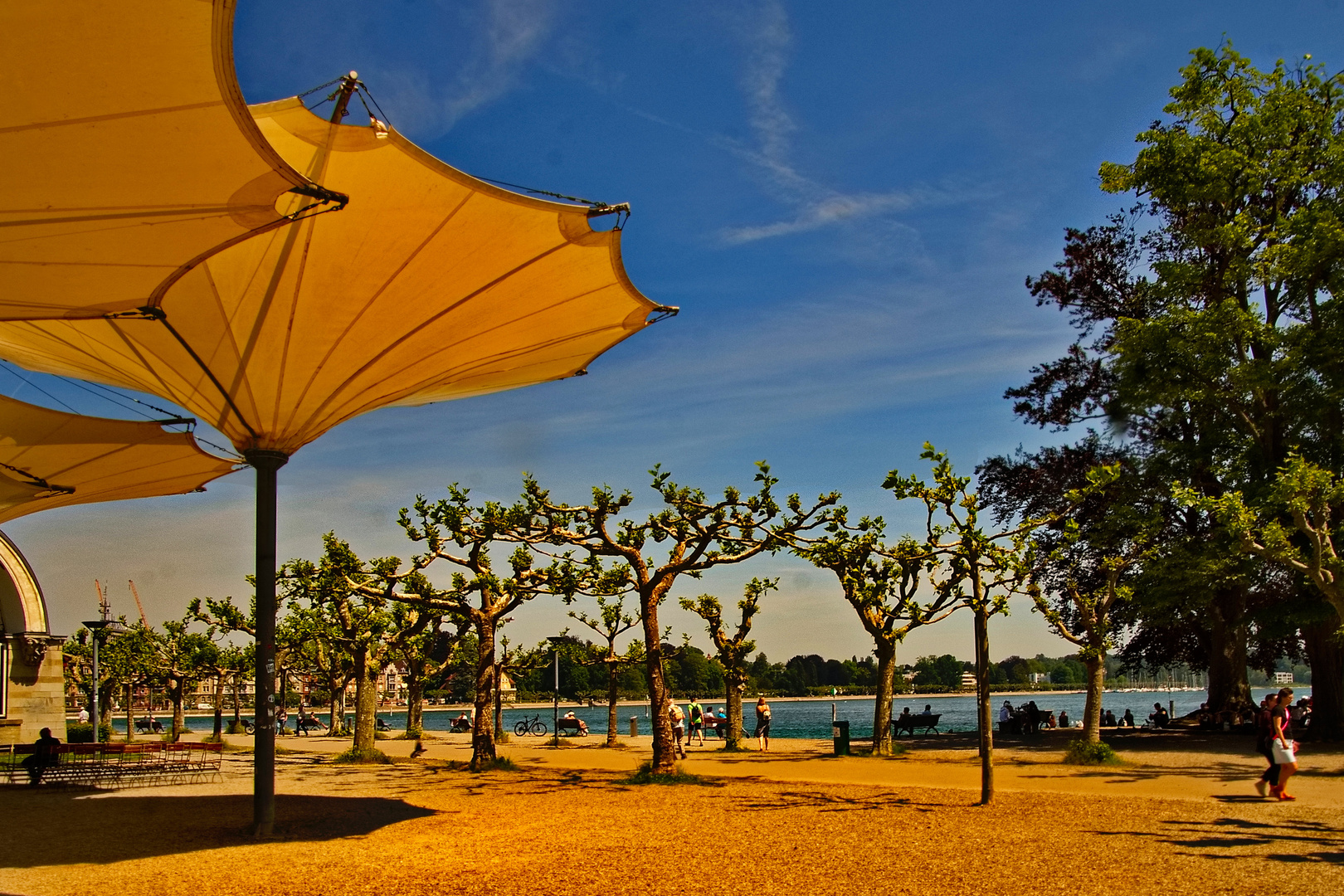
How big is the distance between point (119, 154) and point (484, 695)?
16.4m

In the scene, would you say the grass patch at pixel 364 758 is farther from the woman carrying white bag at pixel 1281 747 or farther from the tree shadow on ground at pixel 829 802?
the woman carrying white bag at pixel 1281 747

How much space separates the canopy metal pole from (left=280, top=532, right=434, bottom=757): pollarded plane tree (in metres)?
7.59

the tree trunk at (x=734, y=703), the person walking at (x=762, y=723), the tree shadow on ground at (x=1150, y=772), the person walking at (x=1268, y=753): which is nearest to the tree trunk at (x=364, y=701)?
Result: the tree trunk at (x=734, y=703)

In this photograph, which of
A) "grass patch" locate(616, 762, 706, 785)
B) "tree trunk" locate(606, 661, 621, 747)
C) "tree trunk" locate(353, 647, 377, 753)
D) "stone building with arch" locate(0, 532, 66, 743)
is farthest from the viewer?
"tree trunk" locate(606, 661, 621, 747)

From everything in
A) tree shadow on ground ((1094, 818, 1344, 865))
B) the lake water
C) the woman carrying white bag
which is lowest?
the lake water

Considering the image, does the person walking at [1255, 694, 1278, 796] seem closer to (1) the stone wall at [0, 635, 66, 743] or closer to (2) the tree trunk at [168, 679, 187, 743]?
(1) the stone wall at [0, 635, 66, 743]


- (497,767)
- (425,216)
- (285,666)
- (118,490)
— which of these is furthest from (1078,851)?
(285,666)

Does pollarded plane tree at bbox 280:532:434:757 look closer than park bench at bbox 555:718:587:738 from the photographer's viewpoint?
Yes

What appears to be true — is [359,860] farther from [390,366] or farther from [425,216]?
[425,216]

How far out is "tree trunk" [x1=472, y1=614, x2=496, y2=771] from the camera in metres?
21.8

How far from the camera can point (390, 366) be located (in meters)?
13.6

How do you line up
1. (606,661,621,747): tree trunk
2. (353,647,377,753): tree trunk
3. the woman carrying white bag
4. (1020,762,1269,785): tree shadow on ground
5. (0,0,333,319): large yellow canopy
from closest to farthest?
(0,0,333,319): large yellow canopy
the woman carrying white bag
(1020,762,1269,785): tree shadow on ground
(353,647,377,753): tree trunk
(606,661,621,747): tree trunk

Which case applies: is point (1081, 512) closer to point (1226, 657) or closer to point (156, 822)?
point (1226, 657)

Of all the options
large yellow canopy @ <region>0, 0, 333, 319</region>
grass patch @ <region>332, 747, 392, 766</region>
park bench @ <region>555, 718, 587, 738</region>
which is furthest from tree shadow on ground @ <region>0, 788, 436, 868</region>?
park bench @ <region>555, 718, 587, 738</region>
